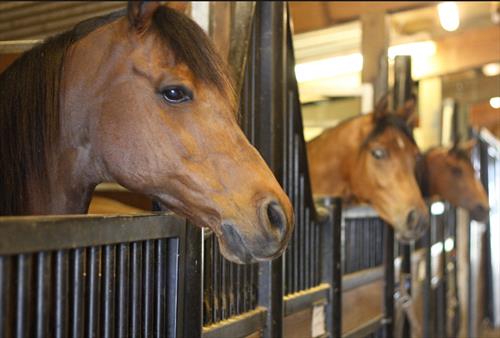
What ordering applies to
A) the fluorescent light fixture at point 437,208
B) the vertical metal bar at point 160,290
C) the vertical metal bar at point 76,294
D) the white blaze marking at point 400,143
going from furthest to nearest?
the fluorescent light fixture at point 437,208
the white blaze marking at point 400,143
the vertical metal bar at point 160,290
the vertical metal bar at point 76,294

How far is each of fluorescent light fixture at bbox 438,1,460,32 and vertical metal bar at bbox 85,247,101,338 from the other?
3688 millimetres

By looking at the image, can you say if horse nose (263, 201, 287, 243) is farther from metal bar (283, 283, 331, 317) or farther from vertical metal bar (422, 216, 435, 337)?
vertical metal bar (422, 216, 435, 337)

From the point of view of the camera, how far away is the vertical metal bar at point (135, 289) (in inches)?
45.9

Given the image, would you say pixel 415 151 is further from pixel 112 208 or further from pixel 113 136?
pixel 113 136

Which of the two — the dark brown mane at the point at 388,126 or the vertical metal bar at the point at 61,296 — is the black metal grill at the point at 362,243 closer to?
the dark brown mane at the point at 388,126

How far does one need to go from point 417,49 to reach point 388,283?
7.36ft

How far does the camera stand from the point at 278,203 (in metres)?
1.27

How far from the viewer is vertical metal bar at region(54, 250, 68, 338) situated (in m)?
0.98

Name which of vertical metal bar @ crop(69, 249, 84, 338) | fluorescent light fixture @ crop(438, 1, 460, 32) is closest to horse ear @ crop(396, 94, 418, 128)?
fluorescent light fixture @ crop(438, 1, 460, 32)

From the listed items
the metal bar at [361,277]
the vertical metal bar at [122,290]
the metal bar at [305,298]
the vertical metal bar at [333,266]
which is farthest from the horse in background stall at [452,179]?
the vertical metal bar at [122,290]

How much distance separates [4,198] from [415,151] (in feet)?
7.26

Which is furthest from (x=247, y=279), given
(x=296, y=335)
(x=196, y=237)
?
(x=196, y=237)

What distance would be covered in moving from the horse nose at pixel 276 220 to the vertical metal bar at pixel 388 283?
1.86 metres

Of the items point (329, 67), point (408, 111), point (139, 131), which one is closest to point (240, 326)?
point (139, 131)
